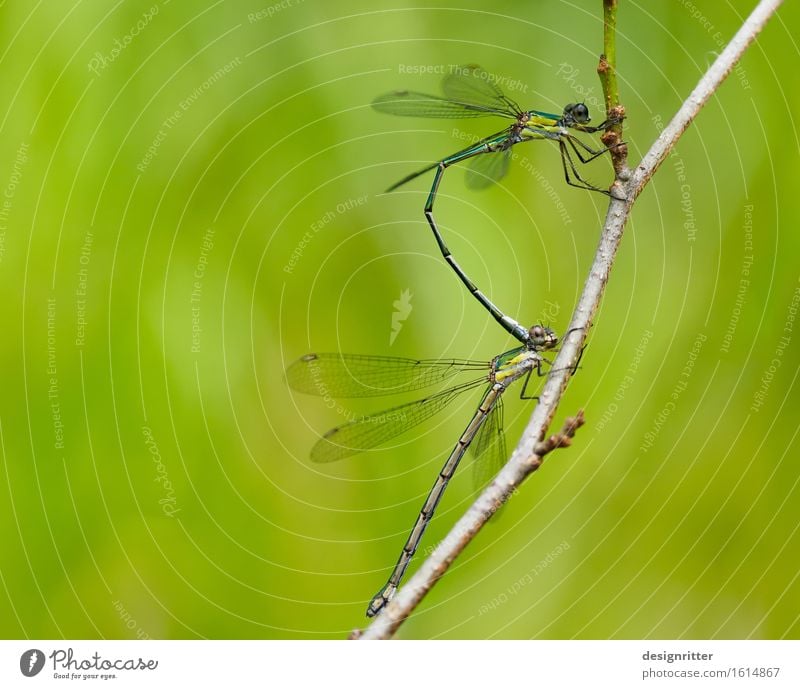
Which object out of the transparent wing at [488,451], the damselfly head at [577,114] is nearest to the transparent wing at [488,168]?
the damselfly head at [577,114]

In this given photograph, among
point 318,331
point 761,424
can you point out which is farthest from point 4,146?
point 761,424

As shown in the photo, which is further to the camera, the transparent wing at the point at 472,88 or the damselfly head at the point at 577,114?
the transparent wing at the point at 472,88

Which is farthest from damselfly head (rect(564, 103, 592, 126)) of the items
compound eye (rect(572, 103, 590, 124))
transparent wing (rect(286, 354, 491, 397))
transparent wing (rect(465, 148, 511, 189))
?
transparent wing (rect(286, 354, 491, 397))

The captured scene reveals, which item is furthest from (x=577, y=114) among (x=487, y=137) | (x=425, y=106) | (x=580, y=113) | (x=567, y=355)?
(x=567, y=355)

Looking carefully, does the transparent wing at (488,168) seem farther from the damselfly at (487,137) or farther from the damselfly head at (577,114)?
the damselfly head at (577,114)

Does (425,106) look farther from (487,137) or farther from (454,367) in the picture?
(454,367)
